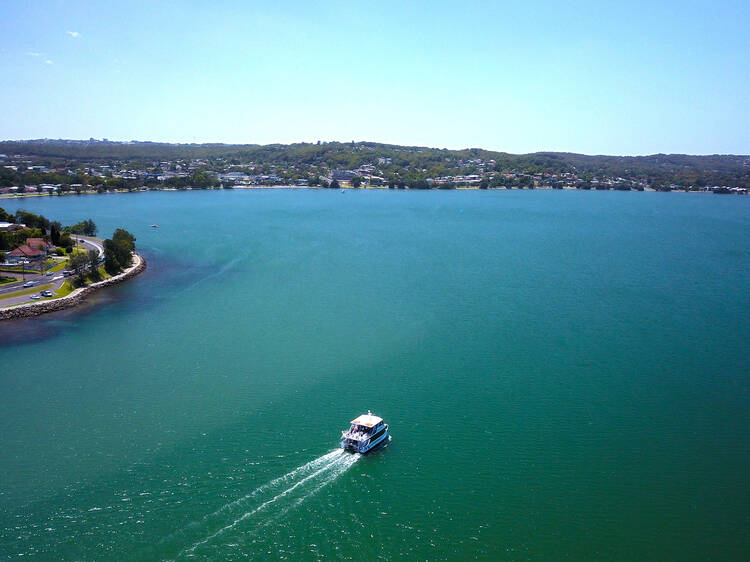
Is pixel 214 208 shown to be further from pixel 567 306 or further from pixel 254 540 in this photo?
pixel 254 540

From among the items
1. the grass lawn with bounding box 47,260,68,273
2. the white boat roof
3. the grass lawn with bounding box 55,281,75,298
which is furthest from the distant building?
the white boat roof

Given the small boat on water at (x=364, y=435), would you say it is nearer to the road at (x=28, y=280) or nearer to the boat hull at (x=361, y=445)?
the boat hull at (x=361, y=445)

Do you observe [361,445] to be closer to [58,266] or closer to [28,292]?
[28,292]

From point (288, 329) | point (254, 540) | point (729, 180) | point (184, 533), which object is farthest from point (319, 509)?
point (729, 180)

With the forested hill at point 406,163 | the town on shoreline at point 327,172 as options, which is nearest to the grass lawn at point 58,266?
the town on shoreline at point 327,172

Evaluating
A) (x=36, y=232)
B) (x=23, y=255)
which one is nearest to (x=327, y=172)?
(x=36, y=232)
